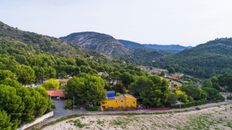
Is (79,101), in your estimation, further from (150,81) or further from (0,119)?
(0,119)

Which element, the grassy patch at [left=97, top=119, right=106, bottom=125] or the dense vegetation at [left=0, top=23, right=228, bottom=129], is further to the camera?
the grassy patch at [left=97, top=119, right=106, bottom=125]

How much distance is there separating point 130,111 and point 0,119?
27.1 metres

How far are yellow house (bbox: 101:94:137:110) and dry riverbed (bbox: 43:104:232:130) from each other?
18.9ft

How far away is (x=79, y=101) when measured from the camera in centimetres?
5144

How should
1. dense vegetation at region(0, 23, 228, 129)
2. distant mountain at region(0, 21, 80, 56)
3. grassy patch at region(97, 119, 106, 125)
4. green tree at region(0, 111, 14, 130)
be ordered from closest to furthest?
green tree at region(0, 111, 14, 130) < dense vegetation at region(0, 23, 228, 129) < grassy patch at region(97, 119, 106, 125) < distant mountain at region(0, 21, 80, 56)

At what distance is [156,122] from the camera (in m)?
46.6

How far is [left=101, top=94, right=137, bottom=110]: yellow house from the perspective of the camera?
52.4m

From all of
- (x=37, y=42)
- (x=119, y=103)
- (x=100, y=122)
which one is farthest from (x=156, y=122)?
(x=37, y=42)

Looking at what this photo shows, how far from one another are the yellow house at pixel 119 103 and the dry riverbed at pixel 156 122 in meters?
5.76

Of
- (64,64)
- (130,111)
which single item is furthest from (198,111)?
(64,64)

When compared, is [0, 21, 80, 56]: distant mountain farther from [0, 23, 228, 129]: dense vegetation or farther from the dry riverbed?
the dry riverbed

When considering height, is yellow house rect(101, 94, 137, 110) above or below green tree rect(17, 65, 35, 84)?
below

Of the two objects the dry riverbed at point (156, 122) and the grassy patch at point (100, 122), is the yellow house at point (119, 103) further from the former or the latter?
the grassy patch at point (100, 122)

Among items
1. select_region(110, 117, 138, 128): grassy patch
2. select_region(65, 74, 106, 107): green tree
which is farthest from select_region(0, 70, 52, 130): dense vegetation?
select_region(110, 117, 138, 128): grassy patch
